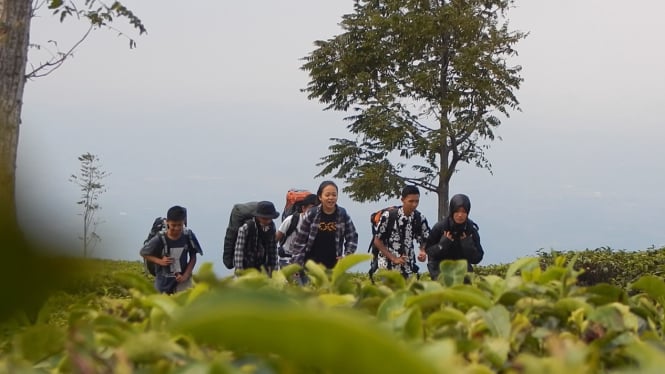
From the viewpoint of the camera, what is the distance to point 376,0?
80.4 feet

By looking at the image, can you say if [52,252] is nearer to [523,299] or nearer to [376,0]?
[523,299]

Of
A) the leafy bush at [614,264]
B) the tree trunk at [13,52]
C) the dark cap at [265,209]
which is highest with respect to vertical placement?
the tree trunk at [13,52]

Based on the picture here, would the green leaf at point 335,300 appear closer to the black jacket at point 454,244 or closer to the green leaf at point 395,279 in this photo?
the green leaf at point 395,279

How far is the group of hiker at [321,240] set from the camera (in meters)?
7.79

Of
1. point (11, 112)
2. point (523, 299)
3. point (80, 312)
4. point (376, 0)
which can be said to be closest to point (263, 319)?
point (80, 312)

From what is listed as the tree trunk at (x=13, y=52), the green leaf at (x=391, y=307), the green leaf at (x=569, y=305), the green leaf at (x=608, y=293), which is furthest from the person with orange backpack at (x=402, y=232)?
the green leaf at (x=391, y=307)

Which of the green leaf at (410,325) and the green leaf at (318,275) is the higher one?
the green leaf at (318,275)

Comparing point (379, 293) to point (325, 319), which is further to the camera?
point (379, 293)

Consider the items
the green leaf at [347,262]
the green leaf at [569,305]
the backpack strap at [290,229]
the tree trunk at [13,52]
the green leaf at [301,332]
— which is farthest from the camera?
the backpack strap at [290,229]

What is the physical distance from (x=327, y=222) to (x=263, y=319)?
A: 25.2ft

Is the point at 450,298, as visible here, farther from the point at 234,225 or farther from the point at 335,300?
the point at 234,225

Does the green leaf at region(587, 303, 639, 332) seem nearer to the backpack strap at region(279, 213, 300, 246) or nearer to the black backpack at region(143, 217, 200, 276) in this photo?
the black backpack at region(143, 217, 200, 276)

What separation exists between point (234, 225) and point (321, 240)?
0.88 m

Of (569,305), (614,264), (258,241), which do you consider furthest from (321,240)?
(569,305)
